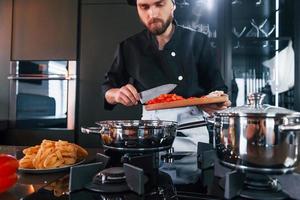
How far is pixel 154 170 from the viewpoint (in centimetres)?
58

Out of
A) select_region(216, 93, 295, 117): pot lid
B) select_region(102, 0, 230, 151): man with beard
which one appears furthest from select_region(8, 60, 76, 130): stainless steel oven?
select_region(216, 93, 295, 117): pot lid

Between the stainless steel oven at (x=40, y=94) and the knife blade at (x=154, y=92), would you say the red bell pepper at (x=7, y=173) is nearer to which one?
the knife blade at (x=154, y=92)

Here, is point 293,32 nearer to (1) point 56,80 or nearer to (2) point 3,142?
(1) point 56,80

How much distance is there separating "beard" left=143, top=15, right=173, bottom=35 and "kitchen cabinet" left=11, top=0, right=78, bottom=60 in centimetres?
62

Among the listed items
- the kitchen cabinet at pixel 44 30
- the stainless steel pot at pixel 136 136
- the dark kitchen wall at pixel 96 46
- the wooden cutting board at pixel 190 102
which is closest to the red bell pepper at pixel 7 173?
the stainless steel pot at pixel 136 136

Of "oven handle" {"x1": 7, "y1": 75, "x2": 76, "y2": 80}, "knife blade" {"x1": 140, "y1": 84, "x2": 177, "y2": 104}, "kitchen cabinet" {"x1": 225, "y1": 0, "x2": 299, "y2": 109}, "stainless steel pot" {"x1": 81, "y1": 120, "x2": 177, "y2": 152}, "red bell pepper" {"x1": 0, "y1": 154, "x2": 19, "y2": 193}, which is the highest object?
"kitchen cabinet" {"x1": 225, "y1": 0, "x2": 299, "y2": 109}

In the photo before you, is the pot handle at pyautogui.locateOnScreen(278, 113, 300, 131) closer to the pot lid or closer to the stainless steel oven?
the pot lid

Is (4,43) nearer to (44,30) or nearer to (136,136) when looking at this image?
(44,30)

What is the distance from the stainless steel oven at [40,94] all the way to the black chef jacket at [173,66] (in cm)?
46

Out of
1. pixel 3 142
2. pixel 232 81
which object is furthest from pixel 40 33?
pixel 232 81

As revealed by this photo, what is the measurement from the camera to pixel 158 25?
5.00 ft

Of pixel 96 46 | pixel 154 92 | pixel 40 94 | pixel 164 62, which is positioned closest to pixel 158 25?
pixel 164 62

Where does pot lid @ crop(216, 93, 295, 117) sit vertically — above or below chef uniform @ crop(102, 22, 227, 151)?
below

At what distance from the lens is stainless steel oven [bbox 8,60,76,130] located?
1.88m
